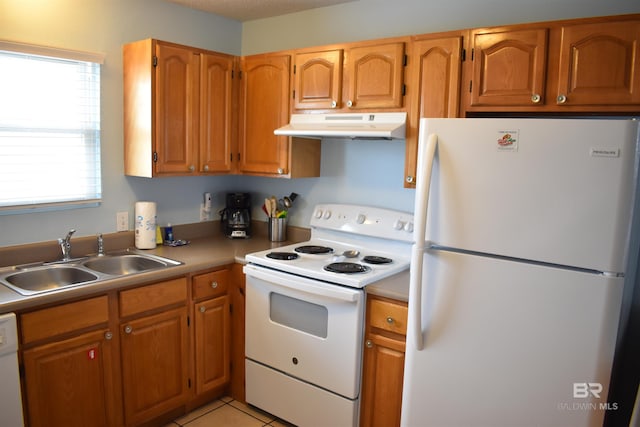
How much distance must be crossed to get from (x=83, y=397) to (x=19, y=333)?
1.53 ft

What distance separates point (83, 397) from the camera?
2.30 meters

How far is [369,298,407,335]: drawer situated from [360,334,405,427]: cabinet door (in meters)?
0.06

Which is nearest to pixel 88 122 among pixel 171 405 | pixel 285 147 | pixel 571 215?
pixel 285 147

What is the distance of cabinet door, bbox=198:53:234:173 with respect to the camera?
302 centimetres

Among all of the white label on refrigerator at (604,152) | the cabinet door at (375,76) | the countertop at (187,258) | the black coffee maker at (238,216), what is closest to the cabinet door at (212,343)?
the countertop at (187,258)

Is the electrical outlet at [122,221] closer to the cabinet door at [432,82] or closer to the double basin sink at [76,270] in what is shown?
the double basin sink at [76,270]

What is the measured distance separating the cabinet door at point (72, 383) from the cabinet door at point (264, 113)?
137cm

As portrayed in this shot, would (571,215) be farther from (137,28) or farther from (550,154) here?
(137,28)

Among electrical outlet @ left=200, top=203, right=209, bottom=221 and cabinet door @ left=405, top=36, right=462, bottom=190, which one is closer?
cabinet door @ left=405, top=36, right=462, bottom=190

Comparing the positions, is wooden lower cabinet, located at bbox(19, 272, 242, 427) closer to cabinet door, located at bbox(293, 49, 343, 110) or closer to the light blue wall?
the light blue wall

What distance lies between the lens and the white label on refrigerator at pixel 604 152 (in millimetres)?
1585

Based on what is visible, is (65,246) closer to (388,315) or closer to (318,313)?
(318,313)

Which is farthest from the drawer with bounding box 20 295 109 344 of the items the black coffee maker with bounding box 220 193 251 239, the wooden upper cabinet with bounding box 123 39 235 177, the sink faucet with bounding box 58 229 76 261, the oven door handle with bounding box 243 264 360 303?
the black coffee maker with bounding box 220 193 251 239

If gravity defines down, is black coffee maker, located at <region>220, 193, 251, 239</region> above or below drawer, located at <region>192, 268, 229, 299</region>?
above
